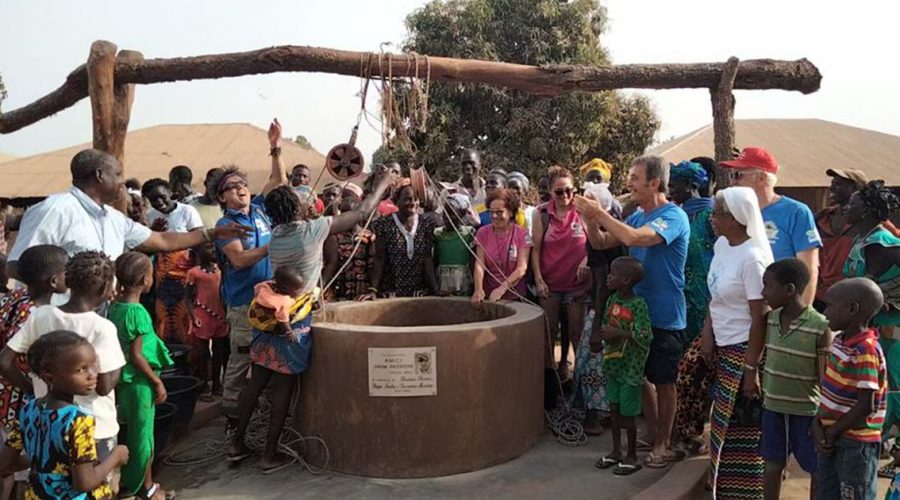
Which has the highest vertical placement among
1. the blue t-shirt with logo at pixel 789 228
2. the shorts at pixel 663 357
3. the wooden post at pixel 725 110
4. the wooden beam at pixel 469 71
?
the wooden beam at pixel 469 71

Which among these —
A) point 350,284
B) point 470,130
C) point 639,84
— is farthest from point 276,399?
point 470,130

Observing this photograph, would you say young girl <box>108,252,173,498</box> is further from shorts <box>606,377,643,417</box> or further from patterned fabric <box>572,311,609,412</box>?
patterned fabric <box>572,311,609,412</box>

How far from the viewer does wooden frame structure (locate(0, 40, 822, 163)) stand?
5.06 m

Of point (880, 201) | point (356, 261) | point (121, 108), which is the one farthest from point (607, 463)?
point (121, 108)

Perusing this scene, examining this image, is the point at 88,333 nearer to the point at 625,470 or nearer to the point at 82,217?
the point at 82,217

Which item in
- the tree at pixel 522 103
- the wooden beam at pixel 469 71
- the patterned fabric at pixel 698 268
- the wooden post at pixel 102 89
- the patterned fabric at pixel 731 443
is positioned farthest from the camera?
the tree at pixel 522 103

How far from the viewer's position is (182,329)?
575 cm

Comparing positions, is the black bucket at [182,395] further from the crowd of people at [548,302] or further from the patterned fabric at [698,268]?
the patterned fabric at [698,268]

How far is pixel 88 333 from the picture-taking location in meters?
2.98

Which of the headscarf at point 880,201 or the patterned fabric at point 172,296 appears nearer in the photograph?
the headscarf at point 880,201

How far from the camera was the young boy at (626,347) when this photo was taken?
4.03 metres

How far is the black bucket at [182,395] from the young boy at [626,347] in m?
2.82

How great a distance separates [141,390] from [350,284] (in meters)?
2.30

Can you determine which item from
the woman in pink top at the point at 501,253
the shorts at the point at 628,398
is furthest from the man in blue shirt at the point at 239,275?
the shorts at the point at 628,398
